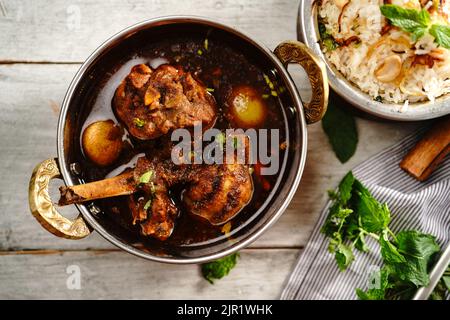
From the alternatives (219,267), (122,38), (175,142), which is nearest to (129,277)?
(219,267)

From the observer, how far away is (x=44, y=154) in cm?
156

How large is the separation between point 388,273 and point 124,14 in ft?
3.63

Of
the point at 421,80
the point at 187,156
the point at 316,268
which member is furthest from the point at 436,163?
the point at 187,156

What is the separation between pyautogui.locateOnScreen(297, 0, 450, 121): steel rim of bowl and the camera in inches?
52.4

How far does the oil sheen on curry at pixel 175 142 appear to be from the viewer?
129cm

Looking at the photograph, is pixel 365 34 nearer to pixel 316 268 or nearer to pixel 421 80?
pixel 421 80

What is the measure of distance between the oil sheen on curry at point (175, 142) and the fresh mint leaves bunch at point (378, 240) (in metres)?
0.26

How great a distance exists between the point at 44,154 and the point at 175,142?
1.60 feet

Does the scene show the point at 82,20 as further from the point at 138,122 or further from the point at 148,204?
the point at 148,204

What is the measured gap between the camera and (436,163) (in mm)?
1544

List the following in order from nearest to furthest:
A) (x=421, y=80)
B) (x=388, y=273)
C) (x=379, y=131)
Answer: (x=421, y=80) → (x=388, y=273) → (x=379, y=131)

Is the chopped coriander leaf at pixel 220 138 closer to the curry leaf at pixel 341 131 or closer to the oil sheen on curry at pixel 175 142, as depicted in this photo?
the oil sheen on curry at pixel 175 142

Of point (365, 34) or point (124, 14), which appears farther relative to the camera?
point (124, 14)

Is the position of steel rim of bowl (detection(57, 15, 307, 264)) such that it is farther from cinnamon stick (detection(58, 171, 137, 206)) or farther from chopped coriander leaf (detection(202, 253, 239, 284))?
chopped coriander leaf (detection(202, 253, 239, 284))
